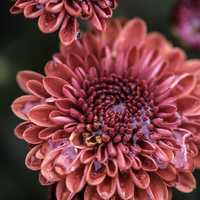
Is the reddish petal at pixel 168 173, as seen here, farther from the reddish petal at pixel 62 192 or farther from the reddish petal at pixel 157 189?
the reddish petal at pixel 62 192

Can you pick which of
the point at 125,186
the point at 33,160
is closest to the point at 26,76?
the point at 33,160

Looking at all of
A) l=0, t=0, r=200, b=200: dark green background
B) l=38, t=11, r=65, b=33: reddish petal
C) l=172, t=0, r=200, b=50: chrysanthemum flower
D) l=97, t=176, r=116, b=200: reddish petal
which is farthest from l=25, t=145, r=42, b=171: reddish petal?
l=172, t=0, r=200, b=50: chrysanthemum flower

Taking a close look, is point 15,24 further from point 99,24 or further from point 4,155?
point 99,24

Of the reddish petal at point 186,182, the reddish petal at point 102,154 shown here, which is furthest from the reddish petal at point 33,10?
the reddish petal at point 186,182

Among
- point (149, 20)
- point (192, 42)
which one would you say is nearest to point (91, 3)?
point (192, 42)

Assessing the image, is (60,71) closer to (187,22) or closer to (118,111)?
(118,111)

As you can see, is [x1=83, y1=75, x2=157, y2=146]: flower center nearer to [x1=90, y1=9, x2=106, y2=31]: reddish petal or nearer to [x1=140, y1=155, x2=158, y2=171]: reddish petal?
[x1=140, y1=155, x2=158, y2=171]: reddish petal

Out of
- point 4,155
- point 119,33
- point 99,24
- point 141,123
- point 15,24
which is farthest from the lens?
point 15,24
